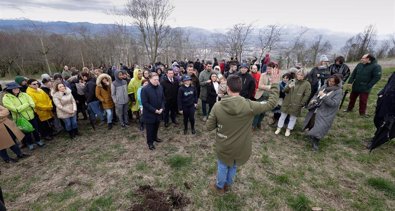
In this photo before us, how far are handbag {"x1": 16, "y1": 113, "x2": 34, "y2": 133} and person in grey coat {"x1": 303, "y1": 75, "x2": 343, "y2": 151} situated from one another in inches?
290

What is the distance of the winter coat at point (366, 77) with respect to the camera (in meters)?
5.97

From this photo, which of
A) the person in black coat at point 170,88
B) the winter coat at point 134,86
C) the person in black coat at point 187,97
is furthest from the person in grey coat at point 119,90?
the person in black coat at point 187,97

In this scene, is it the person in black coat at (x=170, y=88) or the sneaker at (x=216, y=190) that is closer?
the sneaker at (x=216, y=190)

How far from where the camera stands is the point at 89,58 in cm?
4325

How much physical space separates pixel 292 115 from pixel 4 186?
709 centimetres

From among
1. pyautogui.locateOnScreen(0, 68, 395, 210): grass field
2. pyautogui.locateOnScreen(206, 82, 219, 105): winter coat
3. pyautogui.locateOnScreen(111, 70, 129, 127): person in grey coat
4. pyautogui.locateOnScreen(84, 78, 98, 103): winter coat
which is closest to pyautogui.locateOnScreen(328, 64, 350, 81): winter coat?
pyautogui.locateOnScreen(0, 68, 395, 210): grass field

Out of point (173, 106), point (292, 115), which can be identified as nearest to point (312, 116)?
point (292, 115)

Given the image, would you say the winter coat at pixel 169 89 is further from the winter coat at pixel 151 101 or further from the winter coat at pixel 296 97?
the winter coat at pixel 296 97

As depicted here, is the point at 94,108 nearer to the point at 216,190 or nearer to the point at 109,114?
the point at 109,114

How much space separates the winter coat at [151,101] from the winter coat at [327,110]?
4014 millimetres

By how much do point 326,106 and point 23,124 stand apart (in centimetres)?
773

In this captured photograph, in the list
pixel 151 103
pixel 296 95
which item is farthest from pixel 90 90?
pixel 296 95

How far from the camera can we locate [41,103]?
5359 millimetres

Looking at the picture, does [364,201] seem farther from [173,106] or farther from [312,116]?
[173,106]
